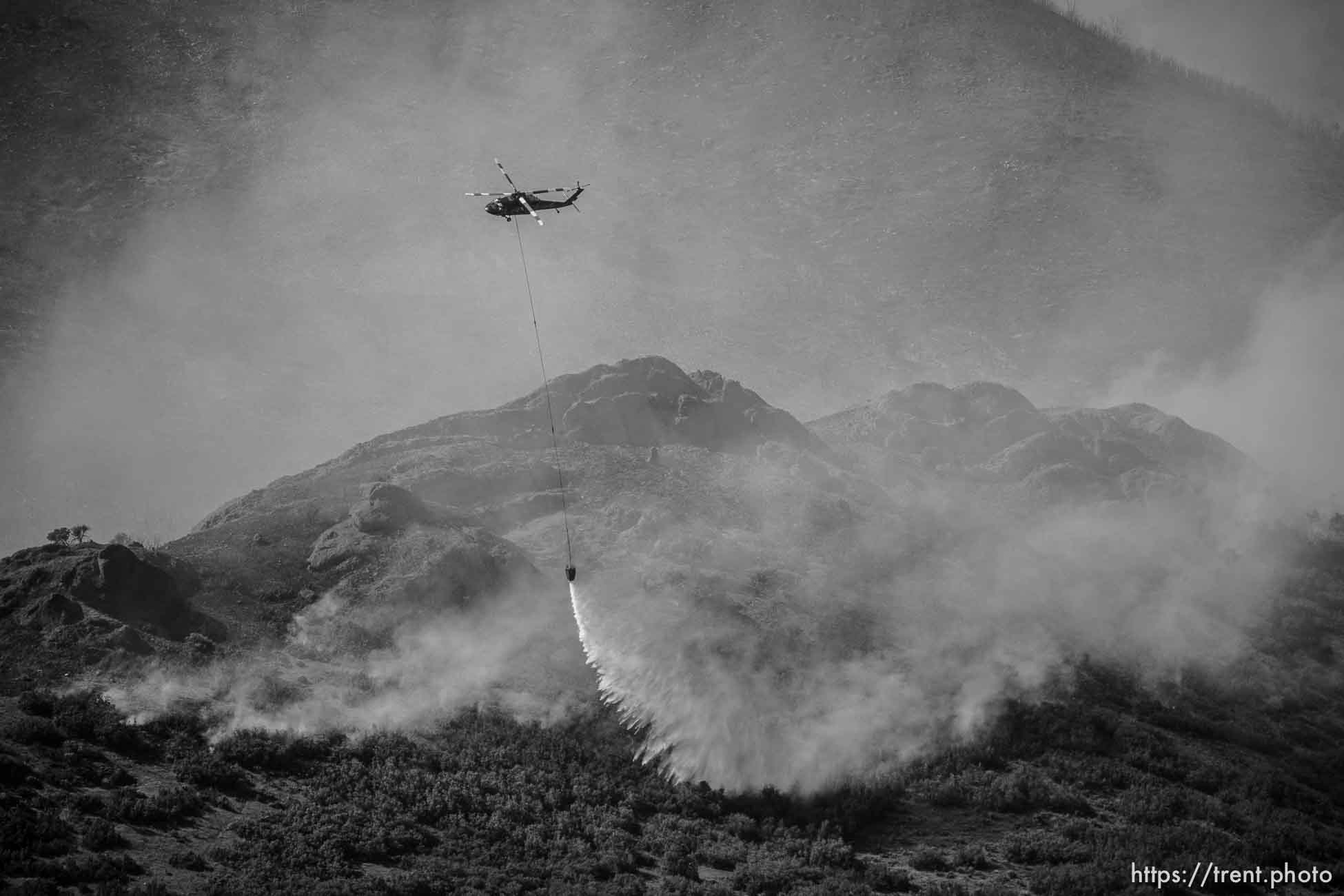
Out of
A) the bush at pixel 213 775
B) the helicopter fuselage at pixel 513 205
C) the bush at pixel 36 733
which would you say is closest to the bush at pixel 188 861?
the bush at pixel 213 775

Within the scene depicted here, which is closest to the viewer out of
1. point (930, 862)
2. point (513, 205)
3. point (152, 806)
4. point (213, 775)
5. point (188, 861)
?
point (188, 861)

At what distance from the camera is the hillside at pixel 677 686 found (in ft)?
121

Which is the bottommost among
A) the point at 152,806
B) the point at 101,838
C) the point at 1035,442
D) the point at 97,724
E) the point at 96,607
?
the point at 101,838

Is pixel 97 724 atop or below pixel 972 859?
atop

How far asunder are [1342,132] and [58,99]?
462 feet

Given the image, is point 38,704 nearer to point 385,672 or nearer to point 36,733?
point 36,733

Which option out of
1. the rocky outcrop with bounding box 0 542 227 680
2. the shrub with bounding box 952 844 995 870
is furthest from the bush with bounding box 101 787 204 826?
the shrub with bounding box 952 844 995 870

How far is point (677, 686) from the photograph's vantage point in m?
45.0

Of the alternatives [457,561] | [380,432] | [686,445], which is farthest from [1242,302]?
[457,561]

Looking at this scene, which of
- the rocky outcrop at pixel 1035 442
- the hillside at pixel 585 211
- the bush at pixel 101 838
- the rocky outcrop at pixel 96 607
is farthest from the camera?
the hillside at pixel 585 211

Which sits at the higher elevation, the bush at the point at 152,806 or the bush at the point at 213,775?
the bush at the point at 213,775

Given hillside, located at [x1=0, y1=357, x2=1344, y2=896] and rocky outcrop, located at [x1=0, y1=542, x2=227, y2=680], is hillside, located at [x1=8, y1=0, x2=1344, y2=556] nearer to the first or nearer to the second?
hillside, located at [x1=0, y1=357, x2=1344, y2=896]

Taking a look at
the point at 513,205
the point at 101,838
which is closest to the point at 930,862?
the point at 101,838

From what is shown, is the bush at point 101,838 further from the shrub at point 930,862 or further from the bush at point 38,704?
the shrub at point 930,862
